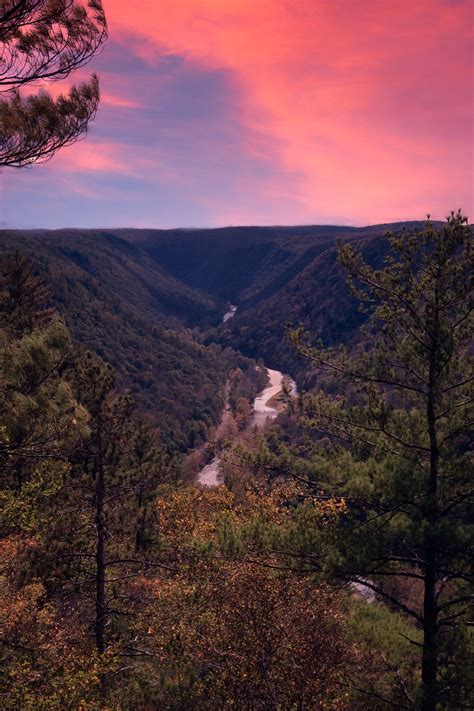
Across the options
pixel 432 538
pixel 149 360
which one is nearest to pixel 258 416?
pixel 149 360

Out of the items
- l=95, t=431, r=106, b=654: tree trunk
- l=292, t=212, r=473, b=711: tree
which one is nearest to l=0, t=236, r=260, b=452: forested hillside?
l=95, t=431, r=106, b=654: tree trunk

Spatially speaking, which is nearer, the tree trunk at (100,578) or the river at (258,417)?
the tree trunk at (100,578)

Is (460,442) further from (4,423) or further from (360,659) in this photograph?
(4,423)

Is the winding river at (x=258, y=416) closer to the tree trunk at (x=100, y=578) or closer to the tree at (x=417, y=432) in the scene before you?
the tree trunk at (x=100, y=578)

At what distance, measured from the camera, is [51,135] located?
8.89 metres

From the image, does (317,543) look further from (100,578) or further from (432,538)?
(100,578)

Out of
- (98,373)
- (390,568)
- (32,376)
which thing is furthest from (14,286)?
(390,568)

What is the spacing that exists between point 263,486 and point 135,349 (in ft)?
490

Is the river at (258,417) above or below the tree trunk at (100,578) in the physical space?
below

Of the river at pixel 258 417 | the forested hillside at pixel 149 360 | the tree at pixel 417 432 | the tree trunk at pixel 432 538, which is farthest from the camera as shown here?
the forested hillside at pixel 149 360

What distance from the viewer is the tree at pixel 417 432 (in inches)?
382

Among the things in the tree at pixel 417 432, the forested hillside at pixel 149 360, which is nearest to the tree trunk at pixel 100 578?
the tree at pixel 417 432

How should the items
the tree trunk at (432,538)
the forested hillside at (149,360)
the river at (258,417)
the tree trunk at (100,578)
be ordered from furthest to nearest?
the forested hillside at (149,360) < the river at (258,417) < the tree trunk at (100,578) < the tree trunk at (432,538)

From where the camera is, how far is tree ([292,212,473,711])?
31.9ft
